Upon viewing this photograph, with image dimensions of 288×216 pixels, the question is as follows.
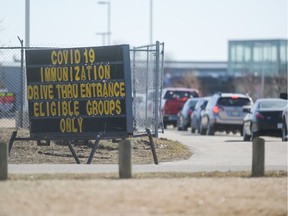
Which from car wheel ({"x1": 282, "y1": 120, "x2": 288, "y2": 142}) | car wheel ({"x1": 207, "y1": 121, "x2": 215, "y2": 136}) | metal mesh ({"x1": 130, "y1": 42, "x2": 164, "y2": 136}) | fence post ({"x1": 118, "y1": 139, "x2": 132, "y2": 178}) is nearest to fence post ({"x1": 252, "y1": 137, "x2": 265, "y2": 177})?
fence post ({"x1": 118, "y1": 139, "x2": 132, "y2": 178})

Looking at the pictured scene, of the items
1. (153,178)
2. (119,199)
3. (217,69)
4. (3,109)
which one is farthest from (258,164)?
(217,69)

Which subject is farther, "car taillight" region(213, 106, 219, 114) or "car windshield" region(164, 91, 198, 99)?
"car windshield" region(164, 91, 198, 99)

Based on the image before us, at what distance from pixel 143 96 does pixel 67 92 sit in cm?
560

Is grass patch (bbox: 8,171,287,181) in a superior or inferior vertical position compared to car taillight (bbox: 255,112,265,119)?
superior

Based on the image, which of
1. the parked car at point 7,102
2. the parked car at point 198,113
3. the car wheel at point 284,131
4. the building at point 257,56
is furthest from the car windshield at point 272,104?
the building at point 257,56

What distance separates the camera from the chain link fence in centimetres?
2478

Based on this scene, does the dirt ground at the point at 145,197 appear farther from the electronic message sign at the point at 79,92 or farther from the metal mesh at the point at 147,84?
the metal mesh at the point at 147,84

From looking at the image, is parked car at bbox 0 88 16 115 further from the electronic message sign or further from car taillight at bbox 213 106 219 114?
car taillight at bbox 213 106 219 114

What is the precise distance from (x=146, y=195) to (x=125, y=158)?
2.25 m

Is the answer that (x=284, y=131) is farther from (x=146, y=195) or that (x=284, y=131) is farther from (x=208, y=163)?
(x=146, y=195)

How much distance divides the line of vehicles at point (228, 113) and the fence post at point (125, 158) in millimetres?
15415

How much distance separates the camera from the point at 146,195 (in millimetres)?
15016

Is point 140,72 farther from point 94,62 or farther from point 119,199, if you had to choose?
point 119,199

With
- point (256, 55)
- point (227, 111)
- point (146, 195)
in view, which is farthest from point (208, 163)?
point (256, 55)
